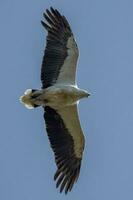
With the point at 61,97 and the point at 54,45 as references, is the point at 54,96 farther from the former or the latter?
the point at 54,45

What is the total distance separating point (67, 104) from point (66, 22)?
6.18ft

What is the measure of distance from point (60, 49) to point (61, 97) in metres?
1.15

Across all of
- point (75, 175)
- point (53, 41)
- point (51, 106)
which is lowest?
point (75, 175)

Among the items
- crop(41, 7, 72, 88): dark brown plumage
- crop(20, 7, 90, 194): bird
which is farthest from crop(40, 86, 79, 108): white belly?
crop(41, 7, 72, 88): dark brown plumage

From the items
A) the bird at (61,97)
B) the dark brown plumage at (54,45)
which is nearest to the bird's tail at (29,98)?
the bird at (61,97)

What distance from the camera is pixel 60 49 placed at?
24.0m

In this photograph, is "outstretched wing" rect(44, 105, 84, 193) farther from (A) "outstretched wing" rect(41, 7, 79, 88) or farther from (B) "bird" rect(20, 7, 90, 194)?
(A) "outstretched wing" rect(41, 7, 79, 88)

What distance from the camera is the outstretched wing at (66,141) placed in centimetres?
2361

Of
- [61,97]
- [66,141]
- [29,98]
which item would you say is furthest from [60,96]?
[66,141]

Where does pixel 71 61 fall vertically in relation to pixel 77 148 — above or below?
above

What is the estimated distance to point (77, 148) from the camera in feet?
78.9

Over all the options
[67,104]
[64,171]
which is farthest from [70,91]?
[64,171]

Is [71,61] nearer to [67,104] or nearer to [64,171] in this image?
[67,104]

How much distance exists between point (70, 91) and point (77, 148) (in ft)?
4.39
